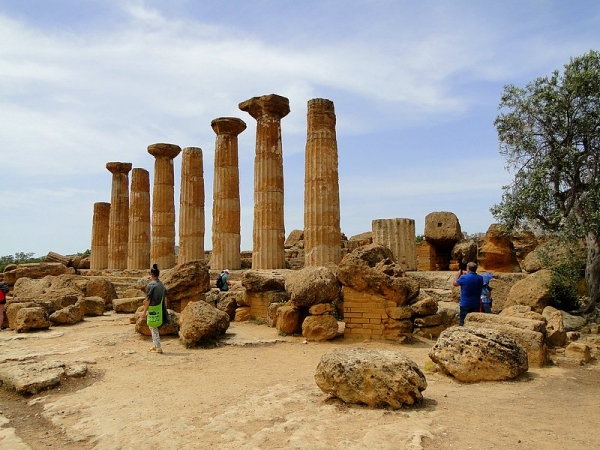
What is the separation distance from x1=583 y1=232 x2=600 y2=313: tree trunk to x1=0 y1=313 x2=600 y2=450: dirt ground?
3.56 meters

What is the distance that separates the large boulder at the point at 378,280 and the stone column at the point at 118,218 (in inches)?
Answer: 759

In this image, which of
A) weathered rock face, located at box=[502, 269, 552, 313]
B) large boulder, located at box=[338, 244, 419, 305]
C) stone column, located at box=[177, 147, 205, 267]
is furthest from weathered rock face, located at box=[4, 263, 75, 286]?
weathered rock face, located at box=[502, 269, 552, 313]

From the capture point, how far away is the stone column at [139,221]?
24922mm

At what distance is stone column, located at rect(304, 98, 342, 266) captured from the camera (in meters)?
15.6

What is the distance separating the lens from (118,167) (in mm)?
26781

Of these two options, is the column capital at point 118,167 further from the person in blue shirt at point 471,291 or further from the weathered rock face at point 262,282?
the person in blue shirt at point 471,291

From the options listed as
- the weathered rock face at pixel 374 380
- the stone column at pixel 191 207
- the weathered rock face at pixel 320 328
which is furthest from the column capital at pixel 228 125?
the weathered rock face at pixel 374 380

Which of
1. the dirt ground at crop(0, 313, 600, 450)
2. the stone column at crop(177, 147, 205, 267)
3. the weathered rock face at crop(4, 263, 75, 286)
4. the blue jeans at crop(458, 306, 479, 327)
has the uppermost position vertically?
the stone column at crop(177, 147, 205, 267)

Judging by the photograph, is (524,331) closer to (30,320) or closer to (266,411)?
(266,411)

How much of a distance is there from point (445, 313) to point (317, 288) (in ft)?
9.65

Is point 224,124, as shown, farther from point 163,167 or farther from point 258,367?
point 258,367

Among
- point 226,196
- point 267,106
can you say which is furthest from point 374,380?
point 226,196

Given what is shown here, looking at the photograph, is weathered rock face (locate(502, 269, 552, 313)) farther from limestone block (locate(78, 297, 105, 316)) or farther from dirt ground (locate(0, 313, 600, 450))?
limestone block (locate(78, 297, 105, 316))

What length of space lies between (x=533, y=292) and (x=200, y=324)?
7.37 metres
